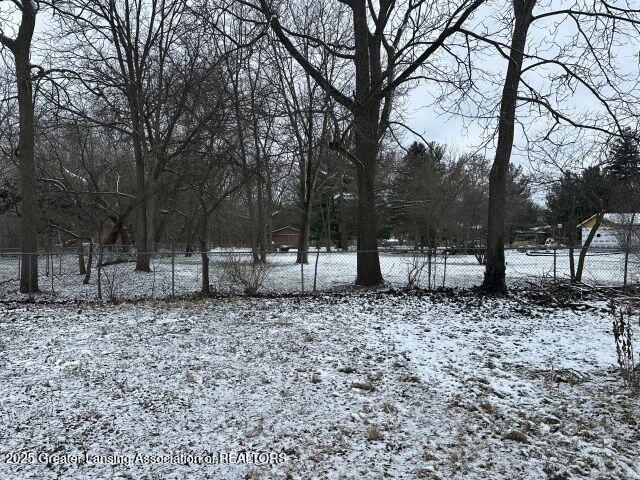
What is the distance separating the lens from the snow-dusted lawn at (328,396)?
10.6 ft

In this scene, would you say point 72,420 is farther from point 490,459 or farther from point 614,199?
point 614,199

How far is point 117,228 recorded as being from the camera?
22.8 metres

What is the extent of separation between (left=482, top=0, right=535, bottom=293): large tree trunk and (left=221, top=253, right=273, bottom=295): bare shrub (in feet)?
16.7

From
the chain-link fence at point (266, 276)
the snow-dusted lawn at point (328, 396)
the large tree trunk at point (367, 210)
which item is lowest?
the snow-dusted lawn at point (328, 396)

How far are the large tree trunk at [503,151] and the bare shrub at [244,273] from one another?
16.7 ft

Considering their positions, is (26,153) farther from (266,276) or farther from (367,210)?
(367,210)

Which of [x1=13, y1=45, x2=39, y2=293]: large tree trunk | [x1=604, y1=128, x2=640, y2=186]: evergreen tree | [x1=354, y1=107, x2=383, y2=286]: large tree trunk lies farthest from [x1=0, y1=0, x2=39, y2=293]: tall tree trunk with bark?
[x1=604, y1=128, x2=640, y2=186]: evergreen tree

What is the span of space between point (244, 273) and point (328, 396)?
6.46m

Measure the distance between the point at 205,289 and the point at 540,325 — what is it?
22.3 feet

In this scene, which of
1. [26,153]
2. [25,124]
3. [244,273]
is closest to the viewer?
[244,273]

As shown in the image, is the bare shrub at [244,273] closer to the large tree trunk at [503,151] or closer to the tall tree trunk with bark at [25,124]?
the large tree trunk at [503,151]

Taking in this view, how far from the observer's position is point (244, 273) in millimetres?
10492

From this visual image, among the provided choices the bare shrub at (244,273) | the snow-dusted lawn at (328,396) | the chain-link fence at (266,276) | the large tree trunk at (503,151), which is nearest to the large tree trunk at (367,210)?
Result: the chain-link fence at (266,276)

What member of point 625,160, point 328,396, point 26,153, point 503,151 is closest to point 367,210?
point 503,151
